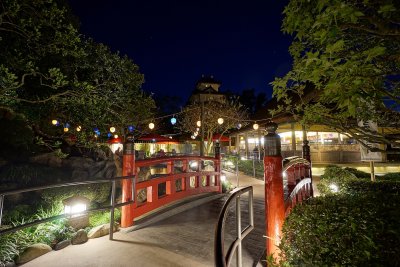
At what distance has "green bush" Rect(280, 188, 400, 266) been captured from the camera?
1917mm

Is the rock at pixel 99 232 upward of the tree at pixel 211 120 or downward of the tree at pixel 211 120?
downward

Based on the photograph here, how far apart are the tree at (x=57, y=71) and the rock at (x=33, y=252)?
2988 millimetres

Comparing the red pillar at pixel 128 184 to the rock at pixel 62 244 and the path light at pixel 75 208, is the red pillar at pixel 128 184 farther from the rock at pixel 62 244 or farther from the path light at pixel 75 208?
the rock at pixel 62 244

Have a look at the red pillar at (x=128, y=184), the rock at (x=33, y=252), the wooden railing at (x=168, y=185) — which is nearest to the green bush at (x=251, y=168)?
the wooden railing at (x=168, y=185)

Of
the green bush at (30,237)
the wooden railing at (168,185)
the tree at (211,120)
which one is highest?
the tree at (211,120)

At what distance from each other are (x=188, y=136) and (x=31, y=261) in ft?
76.6

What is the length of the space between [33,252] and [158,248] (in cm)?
189

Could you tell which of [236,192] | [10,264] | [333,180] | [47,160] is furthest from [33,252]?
[47,160]

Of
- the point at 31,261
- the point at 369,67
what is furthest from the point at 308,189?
the point at 31,261

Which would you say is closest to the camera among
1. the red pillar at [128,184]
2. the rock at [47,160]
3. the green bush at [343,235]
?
the green bush at [343,235]

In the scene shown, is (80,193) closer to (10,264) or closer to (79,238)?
(79,238)

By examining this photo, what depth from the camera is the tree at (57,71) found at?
4695mm

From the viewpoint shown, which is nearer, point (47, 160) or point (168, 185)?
point (168, 185)

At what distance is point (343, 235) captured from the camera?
6.95 feet
